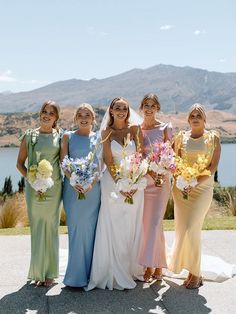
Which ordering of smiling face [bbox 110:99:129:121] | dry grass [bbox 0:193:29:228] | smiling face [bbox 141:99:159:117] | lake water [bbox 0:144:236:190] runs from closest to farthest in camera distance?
1. smiling face [bbox 110:99:129:121]
2. smiling face [bbox 141:99:159:117]
3. dry grass [bbox 0:193:29:228]
4. lake water [bbox 0:144:236:190]

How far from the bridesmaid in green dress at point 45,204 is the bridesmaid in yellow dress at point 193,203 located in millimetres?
1520

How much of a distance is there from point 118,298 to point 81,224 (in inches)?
37.9

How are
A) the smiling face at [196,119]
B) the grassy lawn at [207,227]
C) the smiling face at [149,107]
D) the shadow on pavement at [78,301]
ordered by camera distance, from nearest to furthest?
the shadow on pavement at [78,301], the smiling face at [196,119], the smiling face at [149,107], the grassy lawn at [207,227]

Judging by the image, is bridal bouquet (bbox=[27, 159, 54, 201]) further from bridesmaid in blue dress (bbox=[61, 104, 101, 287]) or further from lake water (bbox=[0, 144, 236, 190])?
lake water (bbox=[0, 144, 236, 190])

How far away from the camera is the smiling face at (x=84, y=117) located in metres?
5.68

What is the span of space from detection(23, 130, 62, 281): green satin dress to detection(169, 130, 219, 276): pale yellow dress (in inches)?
59.6

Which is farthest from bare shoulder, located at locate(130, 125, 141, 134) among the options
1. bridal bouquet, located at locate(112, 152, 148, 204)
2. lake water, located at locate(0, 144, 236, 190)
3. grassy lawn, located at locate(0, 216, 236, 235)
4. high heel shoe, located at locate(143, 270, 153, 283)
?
lake water, located at locate(0, 144, 236, 190)

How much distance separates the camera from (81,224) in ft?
18.5

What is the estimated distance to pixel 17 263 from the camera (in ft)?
22.6

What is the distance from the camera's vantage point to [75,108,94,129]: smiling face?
5680mm

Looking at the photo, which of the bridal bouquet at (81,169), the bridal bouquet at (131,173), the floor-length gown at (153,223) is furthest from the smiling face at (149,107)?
the bridal bouquet at (81,169)

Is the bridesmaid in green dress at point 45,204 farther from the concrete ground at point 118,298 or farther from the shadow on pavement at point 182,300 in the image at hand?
the shadow on pavement at point 182,300

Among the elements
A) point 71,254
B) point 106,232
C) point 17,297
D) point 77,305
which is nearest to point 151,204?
point 106,232

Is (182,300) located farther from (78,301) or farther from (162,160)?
(162,160)
